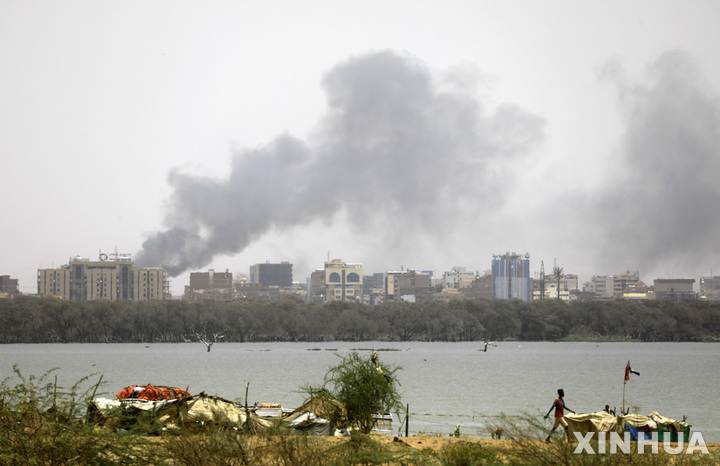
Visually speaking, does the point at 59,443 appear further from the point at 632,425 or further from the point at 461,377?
the point at 461,377

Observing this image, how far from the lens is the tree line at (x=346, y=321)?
151m

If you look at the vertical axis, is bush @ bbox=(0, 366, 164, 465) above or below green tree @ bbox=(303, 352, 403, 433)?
above

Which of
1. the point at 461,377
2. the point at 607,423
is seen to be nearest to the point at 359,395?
the point at 607,423

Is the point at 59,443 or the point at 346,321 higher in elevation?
the point at 59,443

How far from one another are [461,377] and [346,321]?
8528 cm

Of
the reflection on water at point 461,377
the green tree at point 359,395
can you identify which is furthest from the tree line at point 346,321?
the green tree at point 359,395

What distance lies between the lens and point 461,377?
7769 cm

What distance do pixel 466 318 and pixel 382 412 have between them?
142 meters

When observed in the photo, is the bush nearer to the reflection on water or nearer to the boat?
the reflection on water

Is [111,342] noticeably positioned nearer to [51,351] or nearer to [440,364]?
[51,351]

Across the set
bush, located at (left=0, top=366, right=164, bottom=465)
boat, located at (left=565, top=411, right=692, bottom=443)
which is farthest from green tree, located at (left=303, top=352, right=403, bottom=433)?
bush, located at (left=0, top=366, right=164, bottom=465)

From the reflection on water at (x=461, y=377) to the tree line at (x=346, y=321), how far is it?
14120 millimetres

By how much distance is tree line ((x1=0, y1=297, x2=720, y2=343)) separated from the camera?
494 feet

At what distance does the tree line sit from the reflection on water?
1412 cm
